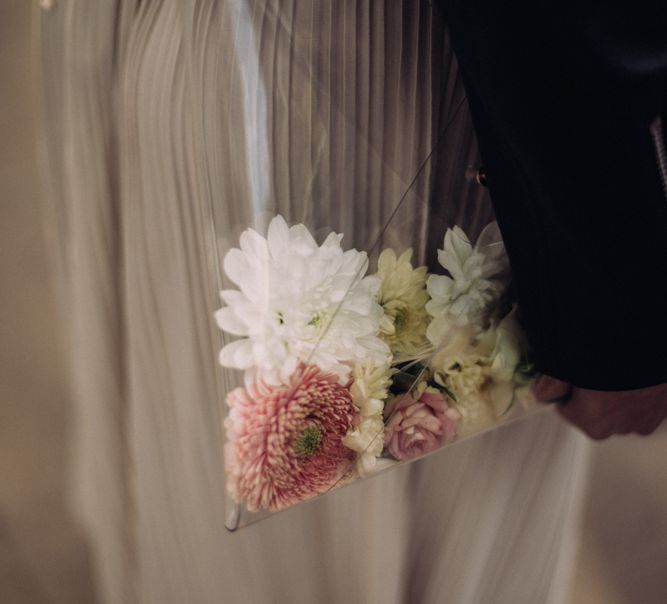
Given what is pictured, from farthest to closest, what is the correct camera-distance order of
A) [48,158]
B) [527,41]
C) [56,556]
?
1. [56,556]
2. [48,158]
3. [527,41]

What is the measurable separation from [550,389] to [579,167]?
262mm

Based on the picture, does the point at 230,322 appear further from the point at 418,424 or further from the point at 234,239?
the point at 418,424

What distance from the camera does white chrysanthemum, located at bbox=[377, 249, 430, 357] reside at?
503 millimetres

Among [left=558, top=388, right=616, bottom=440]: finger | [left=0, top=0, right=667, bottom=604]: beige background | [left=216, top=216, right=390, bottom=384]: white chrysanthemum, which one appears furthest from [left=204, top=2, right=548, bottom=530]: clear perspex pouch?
[left=0, top=0, right=667, bottom=604]: beige background

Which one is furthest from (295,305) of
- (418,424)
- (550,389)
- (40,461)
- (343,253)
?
(40,461)

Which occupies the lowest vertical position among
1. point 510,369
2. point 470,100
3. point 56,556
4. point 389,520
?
point 56,556

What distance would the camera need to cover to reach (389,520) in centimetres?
73

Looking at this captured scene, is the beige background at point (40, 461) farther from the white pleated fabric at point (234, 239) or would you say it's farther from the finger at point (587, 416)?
the finger at point (587, 416)

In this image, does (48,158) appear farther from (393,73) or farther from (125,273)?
(393,73)

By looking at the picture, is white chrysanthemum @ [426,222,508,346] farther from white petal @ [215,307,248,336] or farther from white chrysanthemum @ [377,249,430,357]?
white petal @ [215,307,248,336]

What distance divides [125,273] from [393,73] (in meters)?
0.33

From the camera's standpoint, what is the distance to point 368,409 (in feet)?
1.73

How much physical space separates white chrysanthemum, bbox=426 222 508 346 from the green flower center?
0.38ft

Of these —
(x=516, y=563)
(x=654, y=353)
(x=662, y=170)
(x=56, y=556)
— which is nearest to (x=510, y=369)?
(x=654, y=353)
